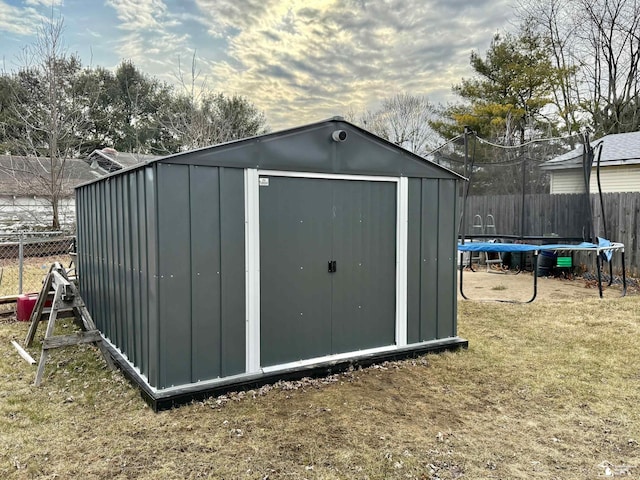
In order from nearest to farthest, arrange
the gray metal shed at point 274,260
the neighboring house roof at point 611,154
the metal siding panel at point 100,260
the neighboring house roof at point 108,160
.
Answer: the gray metal shed at point 274,260 → the metal siding panel at point 100,260 → the neighboring house roof at point 611,154 → the neighboring house roof at point 108,160

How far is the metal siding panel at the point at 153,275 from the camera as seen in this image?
9.73 feet

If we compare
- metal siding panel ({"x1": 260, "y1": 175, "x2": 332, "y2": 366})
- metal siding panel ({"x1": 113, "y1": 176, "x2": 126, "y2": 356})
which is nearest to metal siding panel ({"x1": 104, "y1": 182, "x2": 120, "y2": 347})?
metal siding panel ({"x1": 113, "y1": 176, "x2": 126, "y2": 356})

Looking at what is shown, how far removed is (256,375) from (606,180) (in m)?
11.4

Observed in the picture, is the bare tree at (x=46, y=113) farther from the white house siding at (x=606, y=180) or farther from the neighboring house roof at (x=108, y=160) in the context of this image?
the white house siding at (x=606, y=180)

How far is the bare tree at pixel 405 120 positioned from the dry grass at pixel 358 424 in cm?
1719

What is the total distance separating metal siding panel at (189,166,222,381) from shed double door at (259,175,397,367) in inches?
14.4

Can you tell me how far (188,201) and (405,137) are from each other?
1906 cm

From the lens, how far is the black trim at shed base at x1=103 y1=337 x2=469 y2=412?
3.02m

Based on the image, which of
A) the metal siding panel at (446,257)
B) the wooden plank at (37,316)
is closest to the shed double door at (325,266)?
the metal siding panel at (446,257)

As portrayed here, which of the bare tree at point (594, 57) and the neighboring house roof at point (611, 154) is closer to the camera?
the neighboring house roof at point (611, 154)

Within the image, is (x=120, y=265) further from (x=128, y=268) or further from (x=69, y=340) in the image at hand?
(x=69, y=340)

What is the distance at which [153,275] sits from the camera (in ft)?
9.88

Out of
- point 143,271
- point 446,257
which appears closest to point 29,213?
point 143,271

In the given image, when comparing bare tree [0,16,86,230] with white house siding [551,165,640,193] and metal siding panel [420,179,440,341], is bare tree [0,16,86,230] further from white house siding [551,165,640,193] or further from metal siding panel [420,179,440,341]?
white house siding [551,165,640,193]
